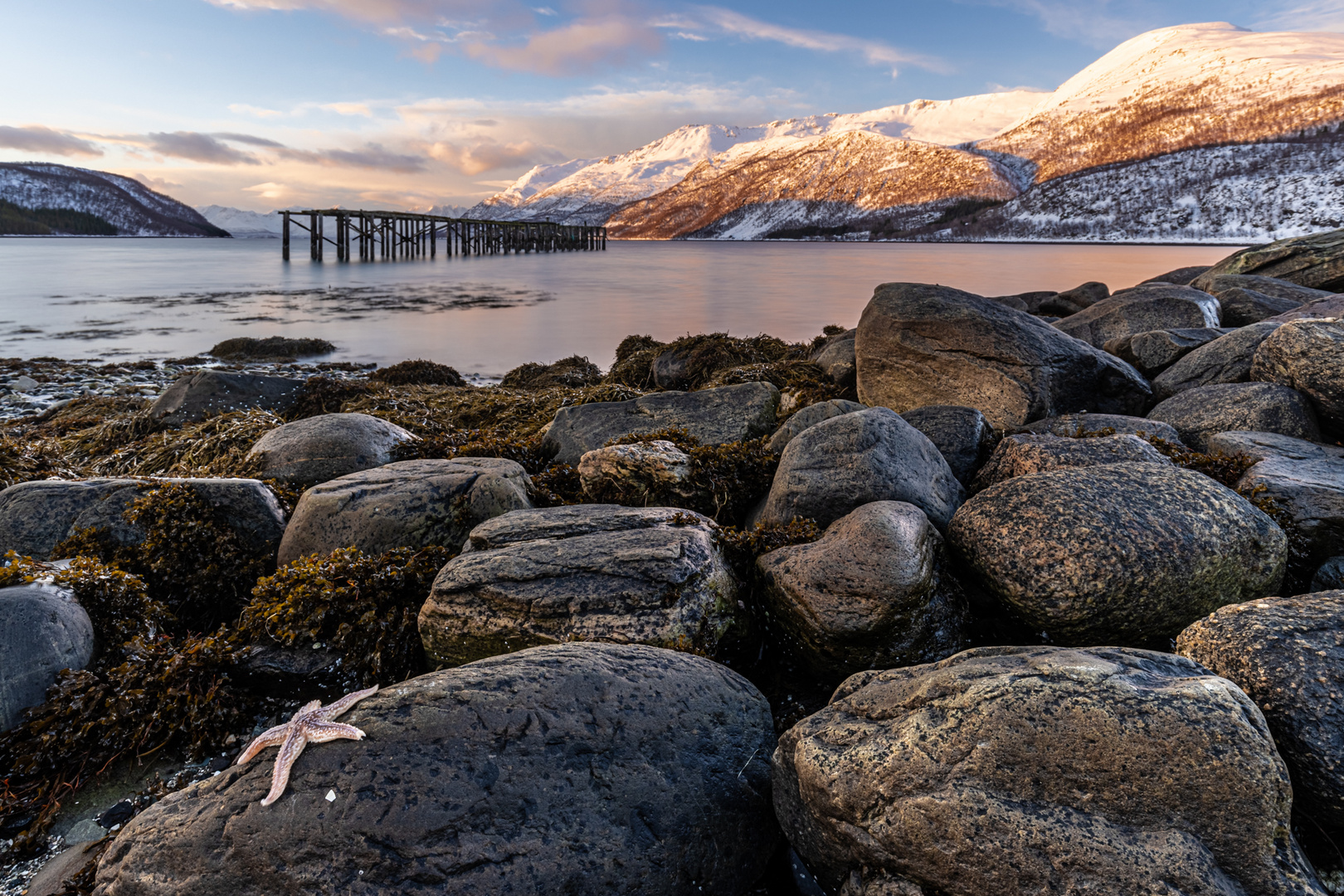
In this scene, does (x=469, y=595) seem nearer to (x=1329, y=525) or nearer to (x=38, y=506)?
(x=38, y=506)

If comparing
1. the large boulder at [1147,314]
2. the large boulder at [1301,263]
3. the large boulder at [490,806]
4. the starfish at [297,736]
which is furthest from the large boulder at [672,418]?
the large boulder at [1301,263]

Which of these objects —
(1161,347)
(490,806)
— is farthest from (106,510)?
(1161,347)

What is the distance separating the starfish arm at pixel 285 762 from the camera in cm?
193

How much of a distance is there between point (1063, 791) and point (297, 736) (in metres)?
2.19

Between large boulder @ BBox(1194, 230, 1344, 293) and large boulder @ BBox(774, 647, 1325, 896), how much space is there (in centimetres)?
1116

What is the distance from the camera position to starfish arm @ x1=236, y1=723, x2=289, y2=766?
81.5 inches

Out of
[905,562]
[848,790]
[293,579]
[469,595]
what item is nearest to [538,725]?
[848,790]

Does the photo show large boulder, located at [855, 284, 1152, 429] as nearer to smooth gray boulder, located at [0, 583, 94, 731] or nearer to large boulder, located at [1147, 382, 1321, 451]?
large boulder, located at [1147, 382, 1321, 451]

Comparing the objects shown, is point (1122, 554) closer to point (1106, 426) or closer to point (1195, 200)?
point (1106, 426)

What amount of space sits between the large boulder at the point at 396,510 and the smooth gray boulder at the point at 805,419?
1879mm

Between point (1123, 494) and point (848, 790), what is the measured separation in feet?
6.85

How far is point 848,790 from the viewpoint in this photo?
195 centimetres

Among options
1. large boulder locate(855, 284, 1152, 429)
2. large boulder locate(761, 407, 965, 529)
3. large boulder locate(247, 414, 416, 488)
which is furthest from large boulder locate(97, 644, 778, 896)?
large boulder locate(855, 284, 1152, 429)

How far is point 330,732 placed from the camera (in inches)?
79.7
